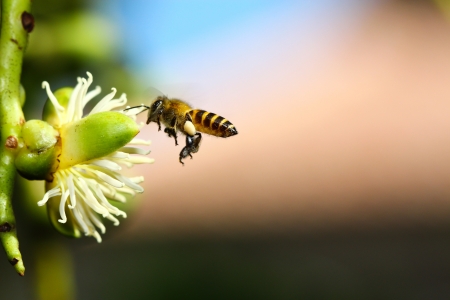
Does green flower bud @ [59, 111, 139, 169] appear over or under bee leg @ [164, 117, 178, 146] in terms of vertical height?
under

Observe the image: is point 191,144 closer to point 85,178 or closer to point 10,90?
point 85,178

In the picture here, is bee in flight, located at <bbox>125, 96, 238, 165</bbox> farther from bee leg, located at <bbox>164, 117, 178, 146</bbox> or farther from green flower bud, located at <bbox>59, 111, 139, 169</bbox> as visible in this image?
green flower bud, located at <bbox>59, 111, 139, 169</bbox>

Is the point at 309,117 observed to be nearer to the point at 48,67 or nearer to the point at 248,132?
the point at 248,132

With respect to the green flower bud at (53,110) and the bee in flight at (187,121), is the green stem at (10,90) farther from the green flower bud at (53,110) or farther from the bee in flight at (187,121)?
the bee in flight at (187,121)

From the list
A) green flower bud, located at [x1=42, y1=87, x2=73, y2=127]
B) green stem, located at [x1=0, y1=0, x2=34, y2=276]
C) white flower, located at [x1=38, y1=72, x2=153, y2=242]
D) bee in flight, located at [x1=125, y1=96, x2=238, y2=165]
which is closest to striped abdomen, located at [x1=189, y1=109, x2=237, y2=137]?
bee in flight, located at [x1=125, y1=96, x2=238, y2=165]

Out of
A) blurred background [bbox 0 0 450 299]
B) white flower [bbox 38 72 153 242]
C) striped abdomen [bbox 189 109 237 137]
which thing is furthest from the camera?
blurred background [bbox 0 0 450 299]

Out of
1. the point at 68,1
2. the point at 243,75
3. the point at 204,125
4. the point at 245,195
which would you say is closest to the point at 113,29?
the point at 68,1
